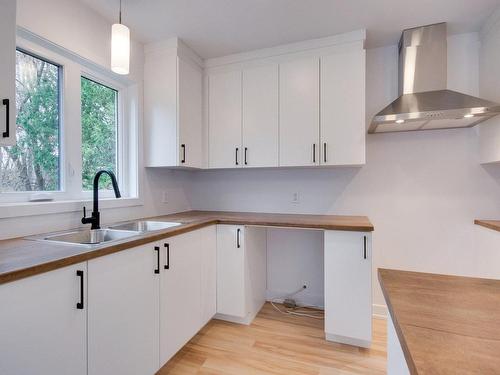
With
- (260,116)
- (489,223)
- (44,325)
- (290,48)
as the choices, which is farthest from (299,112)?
(44,325)

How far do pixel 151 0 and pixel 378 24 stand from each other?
1.66 meters

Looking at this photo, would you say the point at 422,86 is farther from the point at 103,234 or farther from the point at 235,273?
the point at 103,234

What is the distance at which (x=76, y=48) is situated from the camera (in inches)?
66.2

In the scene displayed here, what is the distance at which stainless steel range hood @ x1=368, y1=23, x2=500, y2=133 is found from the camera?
5.98ft

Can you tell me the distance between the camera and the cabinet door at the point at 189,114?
2203 millimetres

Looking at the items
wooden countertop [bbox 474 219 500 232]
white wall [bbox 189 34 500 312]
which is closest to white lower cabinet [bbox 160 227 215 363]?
white wall [bbox 189 34 500 312]

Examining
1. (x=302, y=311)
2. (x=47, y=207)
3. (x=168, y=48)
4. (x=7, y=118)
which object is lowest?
(x=302, y=311)

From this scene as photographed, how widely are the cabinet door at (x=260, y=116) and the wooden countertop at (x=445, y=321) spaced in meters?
1.62

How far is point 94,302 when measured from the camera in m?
1.13

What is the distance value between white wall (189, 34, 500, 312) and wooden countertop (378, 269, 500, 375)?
1582 millimetres

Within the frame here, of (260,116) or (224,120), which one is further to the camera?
(224,120)

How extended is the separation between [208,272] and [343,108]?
173 cm

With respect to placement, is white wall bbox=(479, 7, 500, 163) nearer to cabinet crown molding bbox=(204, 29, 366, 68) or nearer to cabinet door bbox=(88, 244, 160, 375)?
cabinet crown molding bbox=(204, 29, 366, 68)

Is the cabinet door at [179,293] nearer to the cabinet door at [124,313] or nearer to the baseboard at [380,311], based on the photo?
the cabinet door at [124,313]
